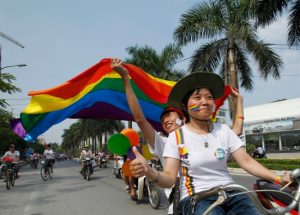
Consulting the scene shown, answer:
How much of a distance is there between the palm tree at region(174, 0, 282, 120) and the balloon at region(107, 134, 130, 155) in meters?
17.2

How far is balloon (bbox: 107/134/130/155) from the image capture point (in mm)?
3055

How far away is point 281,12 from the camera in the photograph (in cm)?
1639

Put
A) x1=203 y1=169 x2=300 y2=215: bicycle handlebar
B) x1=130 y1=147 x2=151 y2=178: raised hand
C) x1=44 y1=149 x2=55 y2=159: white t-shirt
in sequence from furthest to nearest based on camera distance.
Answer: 1. x1=44 y1=149 x2=55 y2=159: white t-shirt
2. x1=203 y1=169 x2=300 y2=215: bicycle handlebar
3. x1=130 y1=147 x2=151 y2=178: raised hand

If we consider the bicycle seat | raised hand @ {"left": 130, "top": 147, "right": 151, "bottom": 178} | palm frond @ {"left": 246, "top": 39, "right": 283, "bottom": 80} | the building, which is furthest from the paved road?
the building

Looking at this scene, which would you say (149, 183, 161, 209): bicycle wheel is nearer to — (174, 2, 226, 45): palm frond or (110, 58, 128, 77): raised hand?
(110, 58, 128, 77): raised hand

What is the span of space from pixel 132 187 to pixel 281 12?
10516mm

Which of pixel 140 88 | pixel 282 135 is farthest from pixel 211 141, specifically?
pixel 282 135

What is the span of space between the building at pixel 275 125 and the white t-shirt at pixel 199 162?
124ft

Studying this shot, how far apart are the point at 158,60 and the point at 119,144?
2793cm

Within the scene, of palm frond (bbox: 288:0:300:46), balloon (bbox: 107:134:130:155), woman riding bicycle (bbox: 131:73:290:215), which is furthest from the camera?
palm frond (bbox: 288:0:300:46)

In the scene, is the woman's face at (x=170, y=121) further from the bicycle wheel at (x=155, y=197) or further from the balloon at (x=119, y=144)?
the bicycle wheel at (x=155, y=197)

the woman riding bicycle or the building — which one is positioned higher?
the building

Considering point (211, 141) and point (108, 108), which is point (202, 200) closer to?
point (211, 141)

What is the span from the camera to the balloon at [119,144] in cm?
305
